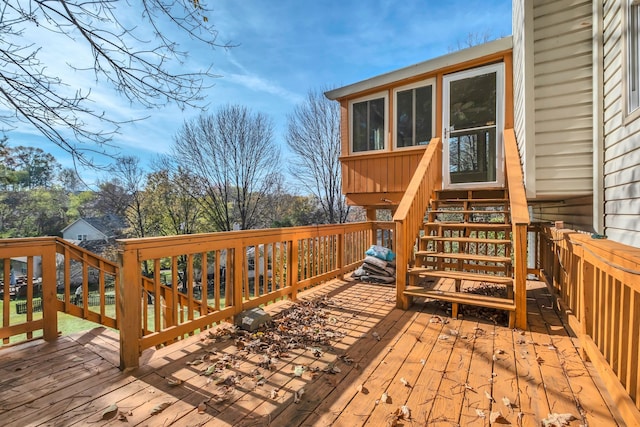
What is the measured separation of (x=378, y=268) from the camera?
16.4ft

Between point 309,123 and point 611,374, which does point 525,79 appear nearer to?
point 611,374

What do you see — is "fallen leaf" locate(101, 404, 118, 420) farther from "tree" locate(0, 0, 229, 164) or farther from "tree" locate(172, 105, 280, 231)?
"tree" locate(172, 105, 280, 231)

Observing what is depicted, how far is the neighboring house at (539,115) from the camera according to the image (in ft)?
8.63

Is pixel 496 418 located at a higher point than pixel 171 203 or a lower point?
lower

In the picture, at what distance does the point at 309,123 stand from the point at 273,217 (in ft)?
21.0

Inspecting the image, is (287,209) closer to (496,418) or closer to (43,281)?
(43,281)

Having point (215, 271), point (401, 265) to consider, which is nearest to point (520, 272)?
point (401, 265)

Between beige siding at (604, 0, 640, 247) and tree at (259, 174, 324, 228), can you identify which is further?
tree at (259, 174, 324, 228)

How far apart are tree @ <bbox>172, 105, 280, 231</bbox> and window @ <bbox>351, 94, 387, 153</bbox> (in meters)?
9.90

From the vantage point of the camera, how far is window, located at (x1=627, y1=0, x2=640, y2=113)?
2.40 metres

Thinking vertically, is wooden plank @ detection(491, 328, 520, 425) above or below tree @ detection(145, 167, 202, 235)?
below

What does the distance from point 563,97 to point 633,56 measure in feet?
3.09

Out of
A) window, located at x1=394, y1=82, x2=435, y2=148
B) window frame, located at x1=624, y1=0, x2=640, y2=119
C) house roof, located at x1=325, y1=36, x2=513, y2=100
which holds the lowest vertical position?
window frame, located at x1=624, y1=0, x2=640, y2=119

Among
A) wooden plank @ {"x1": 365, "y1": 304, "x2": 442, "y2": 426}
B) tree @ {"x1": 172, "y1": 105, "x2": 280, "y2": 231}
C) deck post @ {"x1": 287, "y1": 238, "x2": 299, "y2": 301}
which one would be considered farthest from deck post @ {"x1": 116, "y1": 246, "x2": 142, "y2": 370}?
tree @ {"x1": 172, "y1": 105, "x2": 280, "y2": 231}
